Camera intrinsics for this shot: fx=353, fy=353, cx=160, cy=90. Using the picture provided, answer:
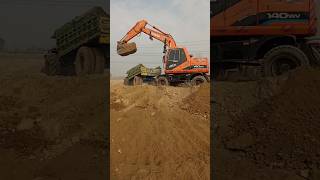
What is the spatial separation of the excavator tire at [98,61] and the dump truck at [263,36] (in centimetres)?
384

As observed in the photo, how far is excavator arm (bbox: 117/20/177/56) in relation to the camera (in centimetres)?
1562

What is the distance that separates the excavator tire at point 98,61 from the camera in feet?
39.9

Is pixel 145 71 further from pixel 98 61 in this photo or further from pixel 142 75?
pixel 98 61

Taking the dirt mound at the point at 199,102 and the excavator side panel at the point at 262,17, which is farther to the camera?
the dirt mound at the point at 199,102

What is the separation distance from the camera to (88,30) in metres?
12.1

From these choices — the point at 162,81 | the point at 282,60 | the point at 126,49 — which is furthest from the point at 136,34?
the point at 282,60

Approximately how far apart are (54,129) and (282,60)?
→ 6852 millimetres

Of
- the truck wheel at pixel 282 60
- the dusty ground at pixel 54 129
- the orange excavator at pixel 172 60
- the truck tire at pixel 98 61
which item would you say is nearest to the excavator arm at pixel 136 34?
A: the orange excavator at pixel 172 60

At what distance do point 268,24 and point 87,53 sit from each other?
601 centimetres

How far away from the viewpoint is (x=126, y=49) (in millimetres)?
15594

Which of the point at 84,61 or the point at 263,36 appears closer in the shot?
the point at 263,36

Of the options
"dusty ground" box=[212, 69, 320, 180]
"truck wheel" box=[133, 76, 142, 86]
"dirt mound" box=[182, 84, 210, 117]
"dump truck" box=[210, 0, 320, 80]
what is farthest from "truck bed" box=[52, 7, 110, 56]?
"truck wheel" box=[133, 76, 142, 86]

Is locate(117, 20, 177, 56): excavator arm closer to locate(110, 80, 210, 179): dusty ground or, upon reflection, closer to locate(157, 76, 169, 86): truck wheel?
locate(157, 76, 169, 86): truck wheel

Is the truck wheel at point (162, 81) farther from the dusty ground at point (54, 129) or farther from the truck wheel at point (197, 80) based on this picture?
the dusty ground at point (54, 129)
